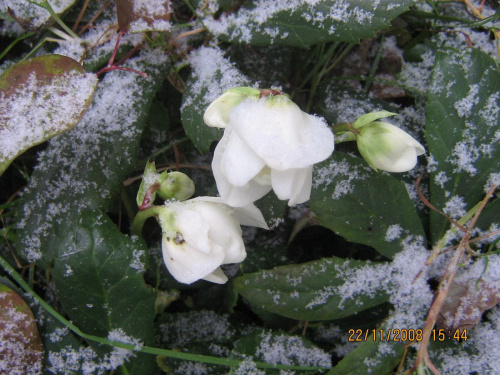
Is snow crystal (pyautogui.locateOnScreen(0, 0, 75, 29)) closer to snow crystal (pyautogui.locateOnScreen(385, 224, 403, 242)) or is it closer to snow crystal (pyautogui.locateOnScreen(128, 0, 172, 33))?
snow crystal (pyautogui.locateOnScreen(128, 0, 172, 33))

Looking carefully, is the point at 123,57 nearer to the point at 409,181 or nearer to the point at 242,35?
the point at 242,35

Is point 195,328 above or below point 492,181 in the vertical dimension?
below

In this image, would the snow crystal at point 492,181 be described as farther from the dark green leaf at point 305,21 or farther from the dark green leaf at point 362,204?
the dark green leaf at point 305,21

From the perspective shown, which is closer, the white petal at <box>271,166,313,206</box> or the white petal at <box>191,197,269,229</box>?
the white petal at <box>271,166,313,206</box>

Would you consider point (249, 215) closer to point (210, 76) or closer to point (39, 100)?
point (210, 76)

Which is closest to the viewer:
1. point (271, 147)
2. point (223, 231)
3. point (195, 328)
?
point (271, 147)

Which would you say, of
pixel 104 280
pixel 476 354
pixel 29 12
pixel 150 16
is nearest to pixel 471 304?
pixel 476 354

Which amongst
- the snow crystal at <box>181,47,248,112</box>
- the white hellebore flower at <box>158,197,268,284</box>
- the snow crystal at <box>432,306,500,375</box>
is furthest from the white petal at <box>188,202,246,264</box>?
the snow crystal at <box>432,306,500,375</box>
